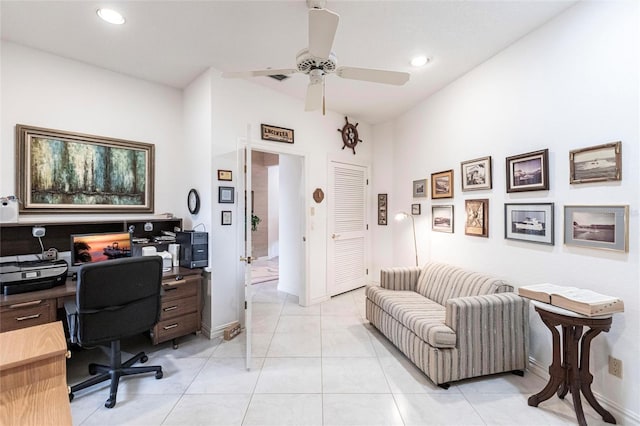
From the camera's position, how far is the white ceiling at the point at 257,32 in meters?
2.03

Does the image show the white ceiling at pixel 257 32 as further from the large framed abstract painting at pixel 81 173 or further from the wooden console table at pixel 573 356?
the wooden console table at pixel 573 356

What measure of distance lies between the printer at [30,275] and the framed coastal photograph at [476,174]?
12.4 ft

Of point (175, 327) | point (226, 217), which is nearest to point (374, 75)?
point (226, 217)

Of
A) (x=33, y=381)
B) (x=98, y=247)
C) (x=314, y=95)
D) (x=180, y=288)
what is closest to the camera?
(x=33, y=381)

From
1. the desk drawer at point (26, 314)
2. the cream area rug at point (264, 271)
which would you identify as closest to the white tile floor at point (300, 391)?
the desk drawer at point (26, 314)

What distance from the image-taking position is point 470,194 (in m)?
2.99

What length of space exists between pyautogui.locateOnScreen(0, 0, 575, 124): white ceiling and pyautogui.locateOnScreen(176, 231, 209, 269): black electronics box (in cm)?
174

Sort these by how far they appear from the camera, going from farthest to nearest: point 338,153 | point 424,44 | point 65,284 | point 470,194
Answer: point 338,153, point 470,194, point 424,44, point 65,284

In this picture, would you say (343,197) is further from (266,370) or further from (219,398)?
(219,398)

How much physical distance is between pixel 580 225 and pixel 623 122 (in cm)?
70

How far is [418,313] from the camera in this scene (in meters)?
2.46

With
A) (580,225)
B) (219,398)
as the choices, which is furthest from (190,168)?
(580,225)

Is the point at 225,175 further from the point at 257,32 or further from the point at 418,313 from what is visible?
the point at 418,313

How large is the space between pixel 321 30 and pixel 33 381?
1.98 m
